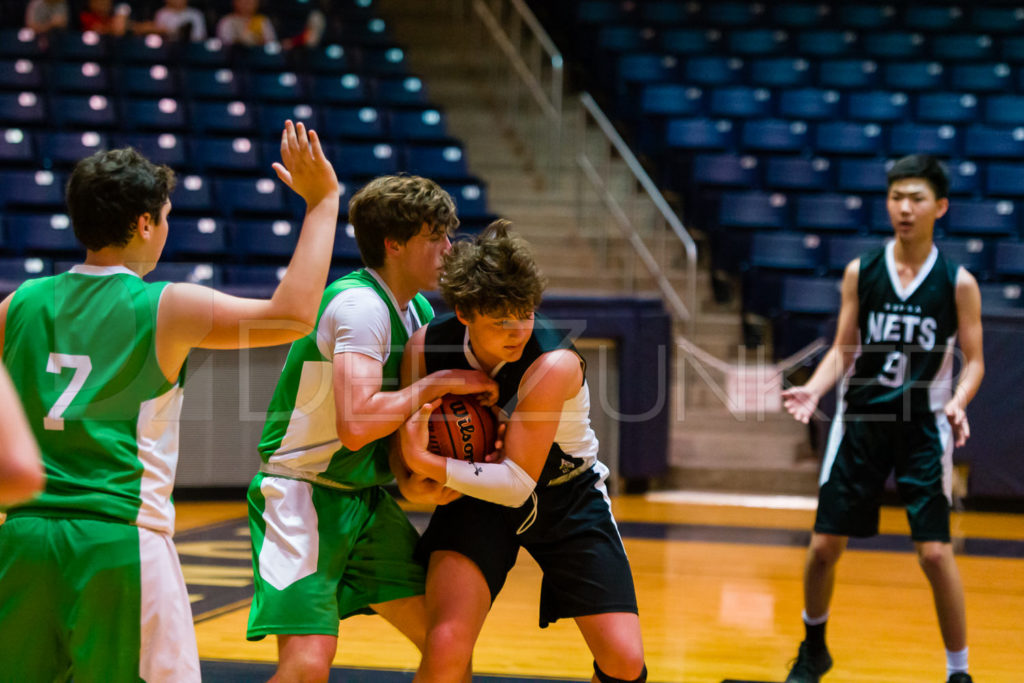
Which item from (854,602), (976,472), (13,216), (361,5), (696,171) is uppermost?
(361,5)

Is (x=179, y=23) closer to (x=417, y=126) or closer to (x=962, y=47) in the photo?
(x=417, y=126)

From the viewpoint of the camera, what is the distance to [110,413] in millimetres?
2246

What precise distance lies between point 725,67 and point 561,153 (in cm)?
188

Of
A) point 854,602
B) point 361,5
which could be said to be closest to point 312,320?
point 854,602

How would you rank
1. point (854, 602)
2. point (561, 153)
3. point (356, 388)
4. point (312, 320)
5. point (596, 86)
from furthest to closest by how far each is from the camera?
point (596, 86) < point (561, 153) < point (854, 602) < point (356, 388) < point (312, 320)

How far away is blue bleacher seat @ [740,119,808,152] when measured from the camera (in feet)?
32.9

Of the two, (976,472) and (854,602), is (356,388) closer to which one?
(854,602)

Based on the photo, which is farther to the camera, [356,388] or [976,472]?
[976,472]

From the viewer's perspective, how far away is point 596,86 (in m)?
11.8

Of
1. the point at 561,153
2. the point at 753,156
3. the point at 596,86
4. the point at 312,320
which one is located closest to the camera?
the point at 312,320

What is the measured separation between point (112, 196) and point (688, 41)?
9.93 metres

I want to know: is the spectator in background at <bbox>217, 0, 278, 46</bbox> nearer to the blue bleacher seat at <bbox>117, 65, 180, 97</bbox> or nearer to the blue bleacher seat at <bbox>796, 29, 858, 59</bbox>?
the blue bleacher seat at <bbox>117, 65, 180, 97</bbox>

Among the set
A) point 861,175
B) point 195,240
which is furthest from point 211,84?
point 861,175

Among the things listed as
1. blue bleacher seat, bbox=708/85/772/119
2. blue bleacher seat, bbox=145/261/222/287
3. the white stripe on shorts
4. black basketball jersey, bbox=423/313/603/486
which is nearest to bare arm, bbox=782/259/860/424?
black basketball jersey, bbox=423/313/603/486
